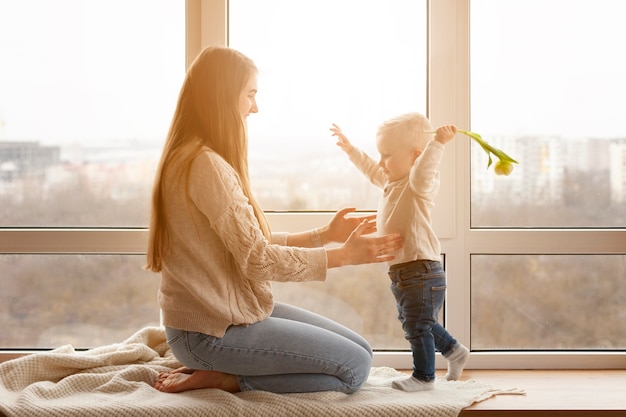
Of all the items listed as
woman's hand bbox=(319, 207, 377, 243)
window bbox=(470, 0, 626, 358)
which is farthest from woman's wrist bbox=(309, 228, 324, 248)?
window bbox=(470, 0, 626, 358)

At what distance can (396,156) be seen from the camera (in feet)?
7.36

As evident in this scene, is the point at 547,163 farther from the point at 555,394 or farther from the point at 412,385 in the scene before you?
the point at 412,385

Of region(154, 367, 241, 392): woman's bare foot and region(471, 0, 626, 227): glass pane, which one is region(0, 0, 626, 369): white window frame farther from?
region(154, 367, 241, 392): woman's bare foot

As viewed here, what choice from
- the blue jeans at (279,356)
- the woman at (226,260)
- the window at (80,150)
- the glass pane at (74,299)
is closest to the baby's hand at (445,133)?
the woman at (226,260)

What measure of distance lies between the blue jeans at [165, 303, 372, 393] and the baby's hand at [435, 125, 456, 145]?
2.09 ft

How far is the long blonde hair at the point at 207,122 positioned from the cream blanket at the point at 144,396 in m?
0.37

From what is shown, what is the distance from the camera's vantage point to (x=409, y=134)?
222 centimetres

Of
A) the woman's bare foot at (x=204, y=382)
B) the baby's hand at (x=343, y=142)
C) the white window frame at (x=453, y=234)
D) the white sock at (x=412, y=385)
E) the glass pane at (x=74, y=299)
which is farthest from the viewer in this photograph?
the glass pane at (x=74, y=299)

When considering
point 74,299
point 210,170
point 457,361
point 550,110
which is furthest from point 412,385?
point 74,299

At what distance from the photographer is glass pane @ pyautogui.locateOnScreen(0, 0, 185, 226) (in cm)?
266

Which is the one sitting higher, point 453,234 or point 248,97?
point 248,97

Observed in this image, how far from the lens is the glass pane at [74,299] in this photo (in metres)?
2.69

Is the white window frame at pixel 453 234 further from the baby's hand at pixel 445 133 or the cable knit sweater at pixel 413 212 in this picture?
the baby's hand at pixel 445 133

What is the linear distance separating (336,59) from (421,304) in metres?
0.95
